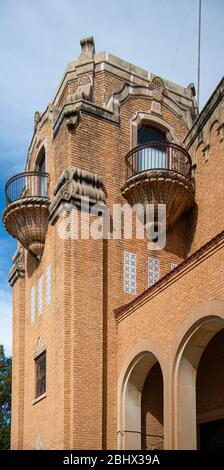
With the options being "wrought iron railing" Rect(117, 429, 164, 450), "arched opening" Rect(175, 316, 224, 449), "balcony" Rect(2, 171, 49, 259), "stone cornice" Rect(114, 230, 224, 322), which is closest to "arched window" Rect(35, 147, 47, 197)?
"balcony" Rect(2, 171, 49, 259)

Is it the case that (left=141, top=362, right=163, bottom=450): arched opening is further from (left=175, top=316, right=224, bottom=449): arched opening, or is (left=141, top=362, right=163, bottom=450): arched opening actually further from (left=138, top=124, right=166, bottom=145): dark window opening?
(left=138, top=124, right=166, bottom=145): dark window opening

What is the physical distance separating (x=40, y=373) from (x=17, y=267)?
481 cm

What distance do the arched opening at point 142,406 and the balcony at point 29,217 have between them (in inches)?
213

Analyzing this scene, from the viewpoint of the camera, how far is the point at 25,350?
74.4 feet

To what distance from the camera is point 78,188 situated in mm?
18438

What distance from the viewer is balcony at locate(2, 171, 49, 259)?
2045cm

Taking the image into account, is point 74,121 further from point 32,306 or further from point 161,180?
point 32,306

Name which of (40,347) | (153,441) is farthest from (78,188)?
(153,441)

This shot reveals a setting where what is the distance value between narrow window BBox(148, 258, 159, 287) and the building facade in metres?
0.04

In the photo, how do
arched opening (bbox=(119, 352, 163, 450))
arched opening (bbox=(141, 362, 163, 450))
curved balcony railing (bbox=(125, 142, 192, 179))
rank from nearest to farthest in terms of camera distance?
1. arched opening (bbox=(119, 352, 163, 450))
2. arched opening (bbox=(141, 362, 163, 450))
3. curved balcony railing (bbox=(125, 142, 192, 179))

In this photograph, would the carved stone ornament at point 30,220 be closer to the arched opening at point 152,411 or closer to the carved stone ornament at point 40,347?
the carved stone ornament at point 40,347

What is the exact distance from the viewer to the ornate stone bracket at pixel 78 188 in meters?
18.3

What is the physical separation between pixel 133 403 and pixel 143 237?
4.85 m
